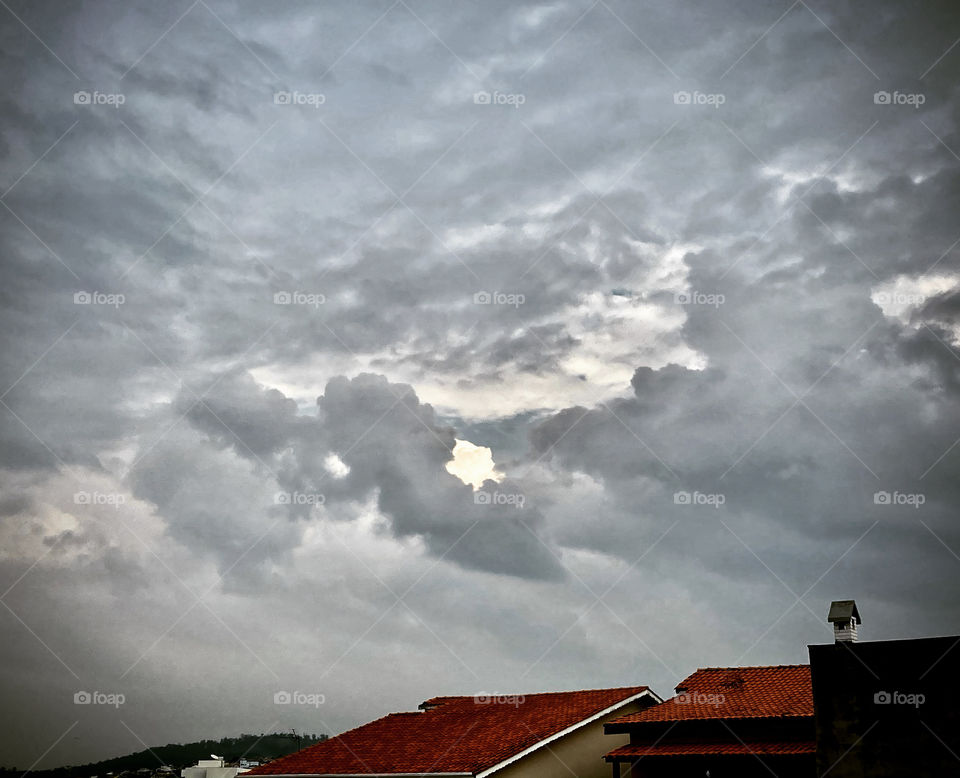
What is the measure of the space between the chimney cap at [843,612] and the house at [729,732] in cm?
322

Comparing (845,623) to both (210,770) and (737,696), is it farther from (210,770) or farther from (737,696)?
(210,770)

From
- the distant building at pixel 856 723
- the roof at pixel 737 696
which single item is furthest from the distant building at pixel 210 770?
the distant building at pixel 856 723

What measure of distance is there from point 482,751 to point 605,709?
13.5ft

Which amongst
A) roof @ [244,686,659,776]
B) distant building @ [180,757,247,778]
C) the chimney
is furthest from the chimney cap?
distant building @ [180,757,247,778]

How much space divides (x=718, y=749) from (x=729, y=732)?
92 cm

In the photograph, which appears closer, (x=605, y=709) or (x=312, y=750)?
(x=605, y=709)

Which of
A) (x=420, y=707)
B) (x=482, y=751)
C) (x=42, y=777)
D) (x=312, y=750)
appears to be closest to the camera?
(x=482, y=751)

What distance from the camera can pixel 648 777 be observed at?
81.6 feet

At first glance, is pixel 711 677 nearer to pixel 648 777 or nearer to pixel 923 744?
pixel 648 777

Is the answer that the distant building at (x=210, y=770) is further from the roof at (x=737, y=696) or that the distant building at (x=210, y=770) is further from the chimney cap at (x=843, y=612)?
the chimney cap at (x=843, y=612)

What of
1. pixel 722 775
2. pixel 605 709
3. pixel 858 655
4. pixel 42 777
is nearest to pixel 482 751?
pixel 605 709

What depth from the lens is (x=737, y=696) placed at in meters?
26.5

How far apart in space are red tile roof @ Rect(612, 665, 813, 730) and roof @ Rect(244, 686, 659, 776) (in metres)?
2.56

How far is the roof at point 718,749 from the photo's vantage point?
2283cm
